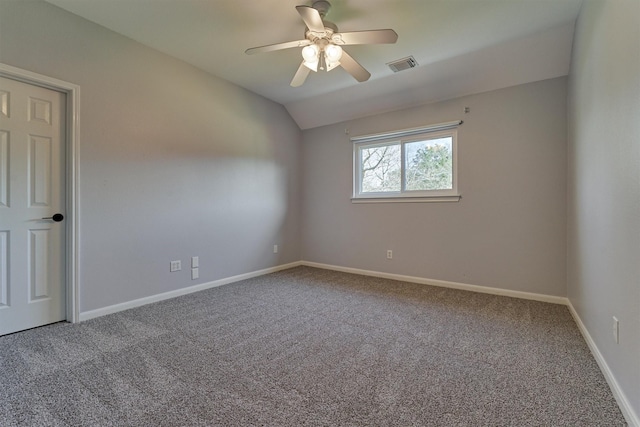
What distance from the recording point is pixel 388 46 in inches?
114

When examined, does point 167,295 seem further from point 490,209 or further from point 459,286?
point 490,209

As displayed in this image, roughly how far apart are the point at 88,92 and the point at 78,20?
0.59 metres

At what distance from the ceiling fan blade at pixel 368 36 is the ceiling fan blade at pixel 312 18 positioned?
0.17m

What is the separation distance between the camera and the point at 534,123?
3061 mm

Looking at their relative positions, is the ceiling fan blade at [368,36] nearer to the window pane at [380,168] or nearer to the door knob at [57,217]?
the window pane at [380,168]

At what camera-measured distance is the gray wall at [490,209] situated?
2982 mm

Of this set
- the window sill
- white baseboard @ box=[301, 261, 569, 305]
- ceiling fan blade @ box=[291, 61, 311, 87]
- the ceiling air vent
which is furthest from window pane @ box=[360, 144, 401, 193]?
ceiling fan blade @ box=[291, 61, 311, 87]

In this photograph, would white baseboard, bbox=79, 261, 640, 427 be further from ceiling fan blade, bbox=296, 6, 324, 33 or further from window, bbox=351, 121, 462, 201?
ceiling fan blade, bbox=296, 6, 324, 33

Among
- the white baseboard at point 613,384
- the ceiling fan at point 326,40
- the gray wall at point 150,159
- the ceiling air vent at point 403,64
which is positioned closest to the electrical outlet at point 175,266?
the gray wall at point 150,159

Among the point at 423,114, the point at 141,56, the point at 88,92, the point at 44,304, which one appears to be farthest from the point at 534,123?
the point at 44,304

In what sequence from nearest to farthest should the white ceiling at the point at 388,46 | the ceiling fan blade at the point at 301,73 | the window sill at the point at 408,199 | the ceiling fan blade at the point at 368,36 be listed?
the ceiling fan blade at the point at 368,36 → the white ceiling at the point at 388,46 → the ceiling fan blade at the point at 301,73 → the window sill at the point at 408,199

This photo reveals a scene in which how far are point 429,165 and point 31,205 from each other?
4046mm

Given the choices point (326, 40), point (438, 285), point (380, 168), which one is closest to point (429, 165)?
point (380, 168)

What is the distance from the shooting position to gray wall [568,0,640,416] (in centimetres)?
131
